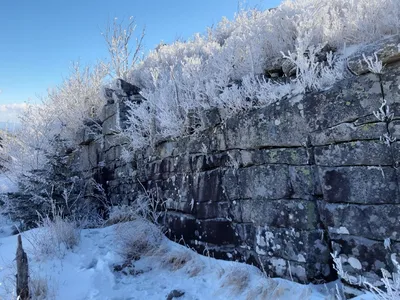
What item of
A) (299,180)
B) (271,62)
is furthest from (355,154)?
(271,62)

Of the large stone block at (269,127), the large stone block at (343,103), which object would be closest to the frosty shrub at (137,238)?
the large stone block at (269,127)

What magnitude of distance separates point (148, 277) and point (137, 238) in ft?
2.88

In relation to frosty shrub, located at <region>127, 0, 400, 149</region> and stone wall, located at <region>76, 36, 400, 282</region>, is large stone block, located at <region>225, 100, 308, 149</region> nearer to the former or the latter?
stone wall, located at <region>76, 36, 400, 282</region>

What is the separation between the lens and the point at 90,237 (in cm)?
518

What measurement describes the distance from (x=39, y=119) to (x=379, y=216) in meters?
9.12

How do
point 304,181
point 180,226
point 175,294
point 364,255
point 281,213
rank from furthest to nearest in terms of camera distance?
point 180,226 < point 175,294 < point 281,213 < point 304,181 < point 364,255

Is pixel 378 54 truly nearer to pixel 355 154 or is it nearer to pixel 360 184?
pixel 355 154

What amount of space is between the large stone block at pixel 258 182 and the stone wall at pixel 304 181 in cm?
1

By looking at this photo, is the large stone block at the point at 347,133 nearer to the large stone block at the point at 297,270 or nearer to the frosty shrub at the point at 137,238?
the large stone block at the point at 297,270

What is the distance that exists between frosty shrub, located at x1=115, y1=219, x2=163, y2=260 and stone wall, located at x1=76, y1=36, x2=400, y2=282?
1.63ft

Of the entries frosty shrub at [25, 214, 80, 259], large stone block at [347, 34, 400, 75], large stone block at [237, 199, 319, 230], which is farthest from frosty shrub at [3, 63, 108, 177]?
large stone block at [347, 34, 400, 75]

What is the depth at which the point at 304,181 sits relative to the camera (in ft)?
10.00

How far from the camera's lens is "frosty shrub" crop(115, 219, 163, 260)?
4.59 meters

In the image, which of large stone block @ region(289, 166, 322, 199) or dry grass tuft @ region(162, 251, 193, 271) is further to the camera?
dry grass tuft @ region(162, 251, 193, 271)
